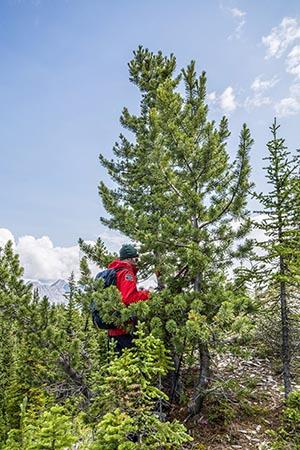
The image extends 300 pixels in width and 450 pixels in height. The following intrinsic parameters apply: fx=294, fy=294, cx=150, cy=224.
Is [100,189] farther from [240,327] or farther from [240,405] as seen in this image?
[240,405]

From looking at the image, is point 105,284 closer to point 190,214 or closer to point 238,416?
point 190,214

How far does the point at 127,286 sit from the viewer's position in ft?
16.3

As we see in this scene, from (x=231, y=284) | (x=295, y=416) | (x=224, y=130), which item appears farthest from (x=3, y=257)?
(x=295, y=416)

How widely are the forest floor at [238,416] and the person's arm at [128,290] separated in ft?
5.96

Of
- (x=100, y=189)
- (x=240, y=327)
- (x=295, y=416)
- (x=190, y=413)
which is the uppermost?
(x=100, y=189)

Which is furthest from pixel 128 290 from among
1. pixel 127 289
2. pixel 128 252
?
pixel 128 252

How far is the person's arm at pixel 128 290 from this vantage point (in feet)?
16.1

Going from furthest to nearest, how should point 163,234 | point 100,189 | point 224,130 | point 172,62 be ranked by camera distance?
1. point 172,62
2. point 100,189
3. point 224,130
4. point 163,234

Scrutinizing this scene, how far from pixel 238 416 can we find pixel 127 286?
301 centimetres

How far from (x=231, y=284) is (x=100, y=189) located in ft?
13.7

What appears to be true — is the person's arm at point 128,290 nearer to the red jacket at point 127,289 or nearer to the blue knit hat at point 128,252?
the red jacket at point 127,289

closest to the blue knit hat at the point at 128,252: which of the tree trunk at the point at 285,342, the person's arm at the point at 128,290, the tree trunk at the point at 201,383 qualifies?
the person's arm at the point at 128,290

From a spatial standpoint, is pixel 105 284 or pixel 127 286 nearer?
pixel 127 286

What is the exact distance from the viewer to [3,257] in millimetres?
6082
